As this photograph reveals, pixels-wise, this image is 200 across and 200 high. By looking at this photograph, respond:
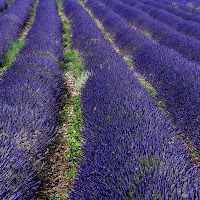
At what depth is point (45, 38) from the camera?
5.70 metres

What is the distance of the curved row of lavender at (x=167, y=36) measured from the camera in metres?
6.05

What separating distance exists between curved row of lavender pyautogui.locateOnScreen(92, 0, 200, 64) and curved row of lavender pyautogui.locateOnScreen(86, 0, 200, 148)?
1.25 metres

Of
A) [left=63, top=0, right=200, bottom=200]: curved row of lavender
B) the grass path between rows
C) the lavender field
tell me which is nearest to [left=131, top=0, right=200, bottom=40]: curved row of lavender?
the lavender field

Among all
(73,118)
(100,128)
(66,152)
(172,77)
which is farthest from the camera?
(172,77)

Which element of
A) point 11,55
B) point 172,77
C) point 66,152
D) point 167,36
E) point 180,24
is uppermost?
point 180,24

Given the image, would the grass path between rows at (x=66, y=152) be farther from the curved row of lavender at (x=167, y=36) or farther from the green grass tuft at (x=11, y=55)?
the curved row of lavender at (x=167, y=36)

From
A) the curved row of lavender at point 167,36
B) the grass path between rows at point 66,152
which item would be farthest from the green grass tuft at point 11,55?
the curved row of lavender at point 167,36

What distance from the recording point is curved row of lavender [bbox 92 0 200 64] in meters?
6.05

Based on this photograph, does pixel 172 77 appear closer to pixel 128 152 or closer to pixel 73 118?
pixel 73 118

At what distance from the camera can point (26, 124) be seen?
2537 millimetres

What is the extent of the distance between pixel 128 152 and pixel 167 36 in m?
6.85

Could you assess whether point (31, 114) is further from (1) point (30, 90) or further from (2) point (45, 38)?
(2) point (45, 38)

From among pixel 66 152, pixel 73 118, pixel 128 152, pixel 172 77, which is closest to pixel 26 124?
pixel 66 152

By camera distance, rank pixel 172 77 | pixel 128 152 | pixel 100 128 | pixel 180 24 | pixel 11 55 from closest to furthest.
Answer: pixel 128 152 → pixel 100 128 → pixel 172 77 → pixel 11 55 → pixel 180 24
